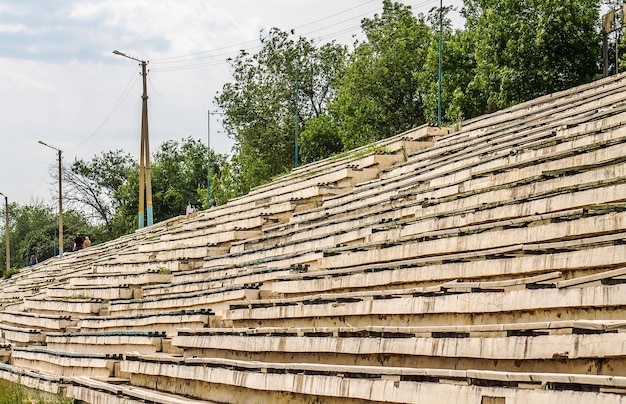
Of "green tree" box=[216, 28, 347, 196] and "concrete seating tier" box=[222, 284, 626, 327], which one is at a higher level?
"green tree" box=[216, 28, 347, 196]

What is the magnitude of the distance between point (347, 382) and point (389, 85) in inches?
1054

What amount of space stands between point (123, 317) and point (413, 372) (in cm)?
995

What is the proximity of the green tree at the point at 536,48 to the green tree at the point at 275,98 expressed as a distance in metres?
14.2

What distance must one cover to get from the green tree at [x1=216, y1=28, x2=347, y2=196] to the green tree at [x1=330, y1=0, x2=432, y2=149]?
5.92 metres

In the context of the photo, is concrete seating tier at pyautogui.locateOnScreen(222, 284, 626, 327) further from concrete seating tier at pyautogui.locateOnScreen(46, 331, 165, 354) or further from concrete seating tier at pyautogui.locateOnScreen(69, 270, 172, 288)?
concrete seating tier at pyautogui.locateOnScreen(69, 270, 172, 288)

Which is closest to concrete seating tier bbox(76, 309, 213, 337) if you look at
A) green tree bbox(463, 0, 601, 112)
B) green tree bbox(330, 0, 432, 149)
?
green tree bbox(463, 0, 601, 112)

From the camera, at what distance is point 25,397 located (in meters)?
14.0

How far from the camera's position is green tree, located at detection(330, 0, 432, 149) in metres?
34.0

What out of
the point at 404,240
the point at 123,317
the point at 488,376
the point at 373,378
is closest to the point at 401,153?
the point at 123,317

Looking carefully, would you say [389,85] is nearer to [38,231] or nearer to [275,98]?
[275,98]

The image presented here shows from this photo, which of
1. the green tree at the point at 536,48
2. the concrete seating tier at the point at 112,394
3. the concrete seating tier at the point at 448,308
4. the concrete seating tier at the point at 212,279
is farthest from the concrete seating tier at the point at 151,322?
the green tree at the point at 536,48

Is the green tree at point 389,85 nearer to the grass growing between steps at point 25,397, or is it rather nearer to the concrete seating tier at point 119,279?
the concrete seating tier at point 119,279

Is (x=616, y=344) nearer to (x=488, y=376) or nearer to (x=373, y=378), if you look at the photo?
(x=488, y=376)

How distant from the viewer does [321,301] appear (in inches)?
425
